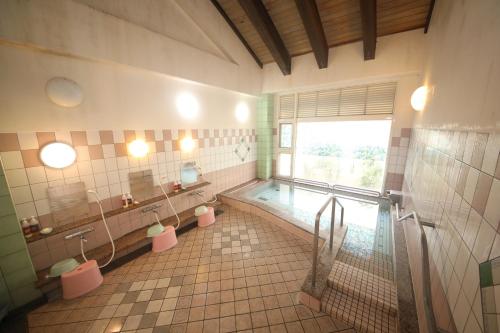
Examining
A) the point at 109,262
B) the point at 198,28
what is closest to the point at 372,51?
the point at 198,28

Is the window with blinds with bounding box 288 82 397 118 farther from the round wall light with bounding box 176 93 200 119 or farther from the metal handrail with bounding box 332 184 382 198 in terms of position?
the round wall light with bounding box 176 93 200 119

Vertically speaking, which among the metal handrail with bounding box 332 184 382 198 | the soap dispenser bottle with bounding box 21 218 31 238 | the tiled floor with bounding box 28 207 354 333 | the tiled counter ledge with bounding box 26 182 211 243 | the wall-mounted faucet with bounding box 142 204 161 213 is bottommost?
the tiled floor with bounding box 28 207 354 333

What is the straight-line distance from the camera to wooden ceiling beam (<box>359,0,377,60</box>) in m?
2.51

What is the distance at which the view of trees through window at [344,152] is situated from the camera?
4062 mm

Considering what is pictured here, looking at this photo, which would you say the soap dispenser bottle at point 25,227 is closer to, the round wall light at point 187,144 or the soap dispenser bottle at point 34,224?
the soap dispenser bottle at point 34,224

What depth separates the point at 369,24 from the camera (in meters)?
2.74

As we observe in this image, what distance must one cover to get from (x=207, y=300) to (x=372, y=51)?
4.55 metres

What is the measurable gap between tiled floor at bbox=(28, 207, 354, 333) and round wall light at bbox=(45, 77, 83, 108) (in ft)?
6.99

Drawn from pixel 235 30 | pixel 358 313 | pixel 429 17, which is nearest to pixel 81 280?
pixel 358 313

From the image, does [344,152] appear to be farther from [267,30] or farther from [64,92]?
[64,92]

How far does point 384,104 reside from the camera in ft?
→ 12.4

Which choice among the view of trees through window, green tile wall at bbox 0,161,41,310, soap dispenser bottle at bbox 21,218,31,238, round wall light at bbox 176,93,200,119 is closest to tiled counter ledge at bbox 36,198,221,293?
green tile wall at bbox 0,161,41,310

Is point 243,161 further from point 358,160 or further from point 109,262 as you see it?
point 109,262

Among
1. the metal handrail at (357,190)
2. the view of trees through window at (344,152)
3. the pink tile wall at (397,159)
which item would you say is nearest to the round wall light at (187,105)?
the view of trees through window at (344,152)
